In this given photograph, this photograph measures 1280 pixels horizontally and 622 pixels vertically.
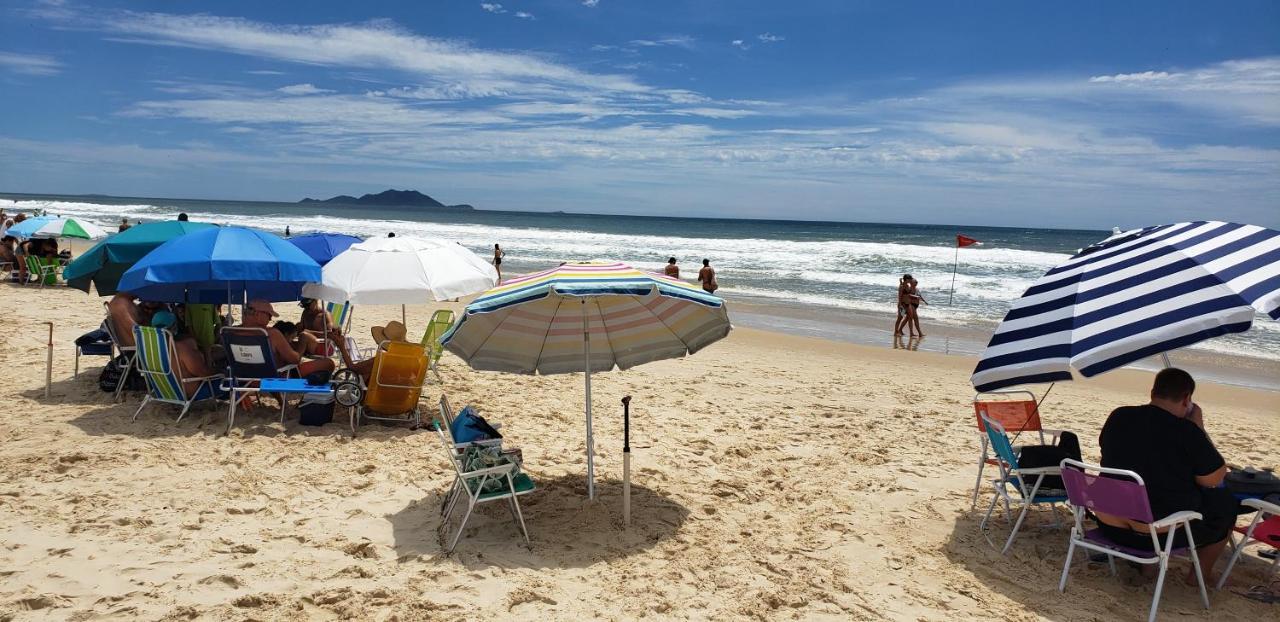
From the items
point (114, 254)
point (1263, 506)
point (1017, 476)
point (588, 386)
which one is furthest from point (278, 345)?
point (1263, 506)

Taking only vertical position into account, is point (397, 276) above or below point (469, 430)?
above

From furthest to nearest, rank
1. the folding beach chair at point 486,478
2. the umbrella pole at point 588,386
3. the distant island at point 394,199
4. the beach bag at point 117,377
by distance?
the distant island at point 394,199, the beach bag at point 117,377, the umbrella pole at point 588,386, the folding beach chair at point 486,478

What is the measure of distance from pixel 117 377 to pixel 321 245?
248 centimetres

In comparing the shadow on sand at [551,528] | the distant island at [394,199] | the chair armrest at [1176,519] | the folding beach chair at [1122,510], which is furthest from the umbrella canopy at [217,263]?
the distant island at [394,199]

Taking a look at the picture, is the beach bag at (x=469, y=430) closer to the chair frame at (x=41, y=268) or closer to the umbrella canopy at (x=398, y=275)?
the umbrella canopy at (x=398, y=275)

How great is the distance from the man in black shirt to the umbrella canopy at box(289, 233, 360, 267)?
7.77m

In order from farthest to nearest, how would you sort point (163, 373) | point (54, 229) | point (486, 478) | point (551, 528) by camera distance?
point (54, 229), point (163, 373), point (551, 528), point (486, 478)

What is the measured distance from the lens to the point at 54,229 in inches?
609

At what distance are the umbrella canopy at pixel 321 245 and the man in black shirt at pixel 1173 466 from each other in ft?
25.5

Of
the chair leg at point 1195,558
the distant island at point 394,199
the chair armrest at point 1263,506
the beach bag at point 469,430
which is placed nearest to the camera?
the chair leg at point 1195,558

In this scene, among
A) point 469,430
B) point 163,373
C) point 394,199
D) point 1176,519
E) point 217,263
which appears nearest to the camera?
point 1176,519

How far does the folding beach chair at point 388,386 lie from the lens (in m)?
6.74

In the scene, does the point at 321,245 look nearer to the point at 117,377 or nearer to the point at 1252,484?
the point at 117,377

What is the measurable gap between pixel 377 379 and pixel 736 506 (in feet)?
10.9
